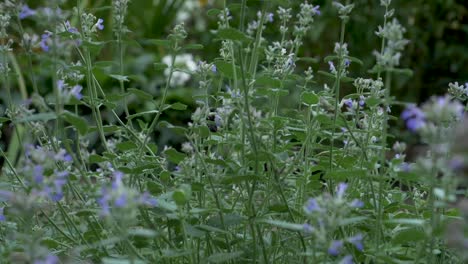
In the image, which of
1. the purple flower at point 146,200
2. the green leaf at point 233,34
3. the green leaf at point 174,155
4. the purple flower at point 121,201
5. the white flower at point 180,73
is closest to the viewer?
the purple flower at point 121,201

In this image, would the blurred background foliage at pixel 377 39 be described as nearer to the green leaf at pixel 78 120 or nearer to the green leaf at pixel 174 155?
the green leaf at pixel 174 155

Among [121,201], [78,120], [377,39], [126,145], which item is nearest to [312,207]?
[121,201]

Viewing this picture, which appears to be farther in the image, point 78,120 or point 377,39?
point 377,39

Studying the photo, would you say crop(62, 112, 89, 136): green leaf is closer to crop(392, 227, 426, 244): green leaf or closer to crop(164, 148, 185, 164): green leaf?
crop(164, 148, 185, 164): green leaf

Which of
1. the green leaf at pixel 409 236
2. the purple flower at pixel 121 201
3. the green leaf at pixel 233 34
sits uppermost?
the green leaf at pixel 233 34

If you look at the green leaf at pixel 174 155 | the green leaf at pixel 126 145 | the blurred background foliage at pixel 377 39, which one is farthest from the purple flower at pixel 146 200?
the blurred background foliage at pixel 377 39

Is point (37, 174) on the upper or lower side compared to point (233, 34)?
lower

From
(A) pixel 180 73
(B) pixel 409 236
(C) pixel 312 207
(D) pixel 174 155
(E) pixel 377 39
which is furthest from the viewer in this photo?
(E) pixel 377 39

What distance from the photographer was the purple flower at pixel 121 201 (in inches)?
55.3

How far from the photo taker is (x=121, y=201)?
141 cm

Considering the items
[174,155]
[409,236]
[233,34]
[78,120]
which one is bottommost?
[409,236]

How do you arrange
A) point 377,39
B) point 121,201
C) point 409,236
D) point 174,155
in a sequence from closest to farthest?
point 121,201 → point 409,236 → point 174,155 → point 377,39

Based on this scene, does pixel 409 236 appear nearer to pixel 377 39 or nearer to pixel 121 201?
pixel 121 201

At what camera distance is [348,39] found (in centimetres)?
675
